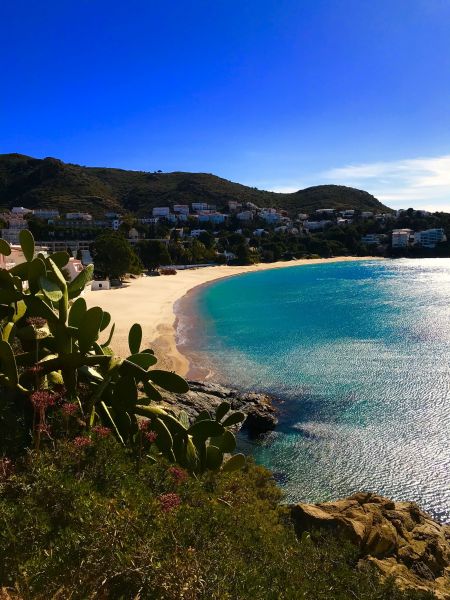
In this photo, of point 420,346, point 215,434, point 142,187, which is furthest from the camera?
point 142,187

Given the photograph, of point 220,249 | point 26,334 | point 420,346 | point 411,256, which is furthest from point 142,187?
point 26,334

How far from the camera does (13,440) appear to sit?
5.38m

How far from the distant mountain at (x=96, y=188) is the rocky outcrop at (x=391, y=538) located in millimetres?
139564

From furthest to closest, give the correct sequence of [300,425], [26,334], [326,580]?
[300,425] < [26,334] < [326,580]

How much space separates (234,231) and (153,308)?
101665 mm

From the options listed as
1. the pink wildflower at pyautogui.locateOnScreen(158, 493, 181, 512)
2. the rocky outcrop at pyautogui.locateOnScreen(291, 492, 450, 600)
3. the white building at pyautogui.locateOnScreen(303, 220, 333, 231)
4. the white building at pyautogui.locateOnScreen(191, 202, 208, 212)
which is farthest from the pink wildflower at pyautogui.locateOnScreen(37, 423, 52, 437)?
the white building at pyautogui.locateOnScreen(191, 202, 208, 212)

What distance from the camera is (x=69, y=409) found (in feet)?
19.1

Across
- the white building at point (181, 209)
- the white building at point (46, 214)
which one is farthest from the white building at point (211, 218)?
the white building at point (46, 214)

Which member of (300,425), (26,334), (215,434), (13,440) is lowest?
(300,425)

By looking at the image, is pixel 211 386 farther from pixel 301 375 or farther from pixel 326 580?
pixel 326 580

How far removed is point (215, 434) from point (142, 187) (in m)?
181

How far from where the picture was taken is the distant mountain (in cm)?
14612

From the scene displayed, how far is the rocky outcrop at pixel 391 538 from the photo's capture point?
7121 mm

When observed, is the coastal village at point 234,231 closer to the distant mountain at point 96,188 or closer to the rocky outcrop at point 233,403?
the distant mountain at point 96,188
